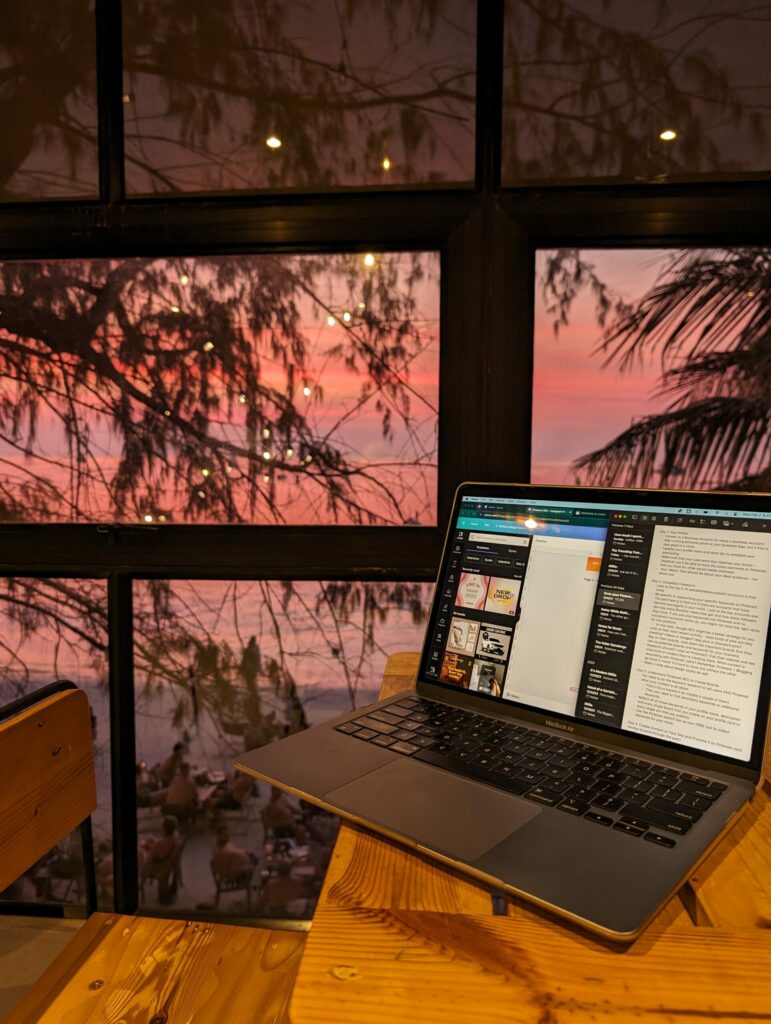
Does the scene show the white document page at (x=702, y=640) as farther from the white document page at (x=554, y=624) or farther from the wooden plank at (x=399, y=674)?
the wooden plank at (x=399, y=674)

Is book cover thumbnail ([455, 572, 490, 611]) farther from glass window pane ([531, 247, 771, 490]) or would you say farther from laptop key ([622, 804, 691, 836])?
glass window pane ([531, 247, 771, 490])

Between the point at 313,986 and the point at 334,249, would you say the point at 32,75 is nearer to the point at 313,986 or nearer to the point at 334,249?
the point at 334,249

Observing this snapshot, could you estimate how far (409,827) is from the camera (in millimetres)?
620

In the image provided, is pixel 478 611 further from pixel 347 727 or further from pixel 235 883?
pixel 235 883

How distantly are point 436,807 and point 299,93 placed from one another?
140 centimetres

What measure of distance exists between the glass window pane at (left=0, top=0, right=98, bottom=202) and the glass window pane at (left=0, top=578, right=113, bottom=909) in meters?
0.89

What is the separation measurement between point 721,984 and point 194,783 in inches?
55.4

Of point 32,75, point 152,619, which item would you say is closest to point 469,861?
point 152,619

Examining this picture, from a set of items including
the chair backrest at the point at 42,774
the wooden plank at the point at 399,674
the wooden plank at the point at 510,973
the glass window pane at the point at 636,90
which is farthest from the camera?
the glass window pane at the point at 636,90

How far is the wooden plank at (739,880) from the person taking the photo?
536mm

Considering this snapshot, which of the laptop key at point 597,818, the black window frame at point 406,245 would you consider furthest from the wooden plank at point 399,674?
the laptop key at point 597,818

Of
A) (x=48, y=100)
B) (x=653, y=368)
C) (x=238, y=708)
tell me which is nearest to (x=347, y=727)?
(x=238, y=708)

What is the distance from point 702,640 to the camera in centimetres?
75

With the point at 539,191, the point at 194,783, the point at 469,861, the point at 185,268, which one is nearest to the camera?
the point at 469,861
